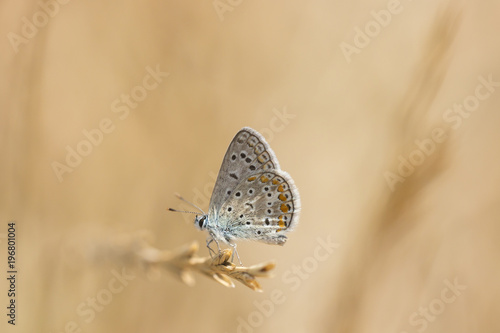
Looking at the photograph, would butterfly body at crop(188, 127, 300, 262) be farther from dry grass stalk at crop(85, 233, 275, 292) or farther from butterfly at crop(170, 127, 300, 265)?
dry grass stalk at crop(85, 233, 275, 292)

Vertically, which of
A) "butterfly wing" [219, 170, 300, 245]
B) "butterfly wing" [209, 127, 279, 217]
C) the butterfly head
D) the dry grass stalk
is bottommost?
the dry grass stalk

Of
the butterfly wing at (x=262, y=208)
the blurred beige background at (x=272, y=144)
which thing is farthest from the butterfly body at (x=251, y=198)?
the blurred beige background at (x=272, y=144)

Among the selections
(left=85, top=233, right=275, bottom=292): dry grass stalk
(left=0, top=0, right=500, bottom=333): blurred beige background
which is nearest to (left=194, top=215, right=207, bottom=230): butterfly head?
(left=0, top=0, right=500, bottom=333): blurred beige background

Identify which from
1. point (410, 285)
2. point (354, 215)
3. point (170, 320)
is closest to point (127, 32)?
point (170, 320)

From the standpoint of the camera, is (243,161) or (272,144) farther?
(272,144)

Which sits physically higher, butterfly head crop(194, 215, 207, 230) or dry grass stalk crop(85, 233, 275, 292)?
butterfly head crop(194, 215, 207, 230)

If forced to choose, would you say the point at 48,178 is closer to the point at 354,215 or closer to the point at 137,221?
the point at 137,221

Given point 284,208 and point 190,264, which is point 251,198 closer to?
point 284,208

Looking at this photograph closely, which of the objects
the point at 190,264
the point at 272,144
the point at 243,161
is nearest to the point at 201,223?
the point at 243,161

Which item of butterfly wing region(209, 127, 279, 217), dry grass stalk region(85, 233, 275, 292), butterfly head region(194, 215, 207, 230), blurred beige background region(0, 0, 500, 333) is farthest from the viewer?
butterfly head region(194, 215, 207, 230)
